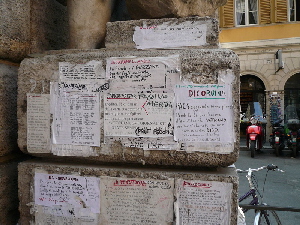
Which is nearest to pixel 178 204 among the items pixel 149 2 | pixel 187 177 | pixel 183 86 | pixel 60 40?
pixel 187 177

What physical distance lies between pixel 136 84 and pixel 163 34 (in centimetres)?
29

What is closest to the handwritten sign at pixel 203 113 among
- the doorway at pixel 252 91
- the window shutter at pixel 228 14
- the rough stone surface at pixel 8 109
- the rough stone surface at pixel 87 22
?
the rough stone surface at pixel 87 22

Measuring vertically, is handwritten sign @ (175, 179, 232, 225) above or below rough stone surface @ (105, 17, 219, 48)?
below

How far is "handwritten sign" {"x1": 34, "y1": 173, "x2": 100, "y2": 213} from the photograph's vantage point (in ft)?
4.00

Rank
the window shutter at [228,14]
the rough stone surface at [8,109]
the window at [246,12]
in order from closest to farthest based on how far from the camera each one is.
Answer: the rough stone surface at [8,109] < the window shutter at [228,14] < the window at [246,12]

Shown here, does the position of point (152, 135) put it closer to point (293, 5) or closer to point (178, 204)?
point (178, 204)

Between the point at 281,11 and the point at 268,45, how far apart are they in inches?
64.1

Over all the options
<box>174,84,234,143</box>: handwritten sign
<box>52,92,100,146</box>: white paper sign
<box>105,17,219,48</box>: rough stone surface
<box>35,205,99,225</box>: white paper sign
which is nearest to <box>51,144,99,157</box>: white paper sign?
<box>52,92,100,146</box>: white paper sign

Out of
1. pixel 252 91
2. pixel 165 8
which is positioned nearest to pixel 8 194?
pixel 165 8

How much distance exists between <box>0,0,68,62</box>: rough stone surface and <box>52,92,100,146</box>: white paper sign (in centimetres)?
45

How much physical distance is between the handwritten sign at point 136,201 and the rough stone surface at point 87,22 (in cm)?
73

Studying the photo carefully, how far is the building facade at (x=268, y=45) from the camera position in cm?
1173

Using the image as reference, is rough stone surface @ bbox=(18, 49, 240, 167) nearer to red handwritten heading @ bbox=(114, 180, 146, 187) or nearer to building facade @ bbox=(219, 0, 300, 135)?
red handwritten heading @ bbox=(114, 180, 146, 187)

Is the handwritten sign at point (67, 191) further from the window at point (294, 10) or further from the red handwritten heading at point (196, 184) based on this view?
the window at point (294, 10)
